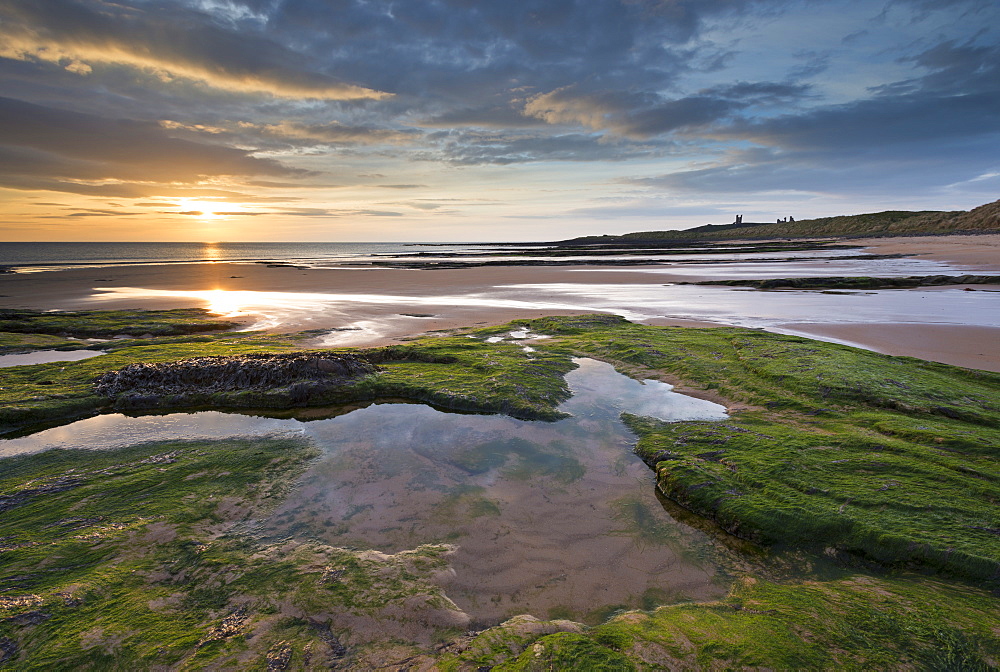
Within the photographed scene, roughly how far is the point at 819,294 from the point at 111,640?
29.7 metres

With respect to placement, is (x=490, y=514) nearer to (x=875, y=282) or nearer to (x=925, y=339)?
(x=925, y=339)

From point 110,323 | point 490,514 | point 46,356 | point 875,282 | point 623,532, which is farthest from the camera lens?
point 875,282

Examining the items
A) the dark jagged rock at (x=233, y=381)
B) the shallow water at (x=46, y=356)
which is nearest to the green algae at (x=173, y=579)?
the dark jagged rock at (x=233, y=381)

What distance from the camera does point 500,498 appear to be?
6.04m

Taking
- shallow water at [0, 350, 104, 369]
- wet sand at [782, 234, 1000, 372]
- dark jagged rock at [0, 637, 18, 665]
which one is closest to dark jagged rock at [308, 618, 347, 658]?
dark jagged rock at [0, 637, 18, 665]

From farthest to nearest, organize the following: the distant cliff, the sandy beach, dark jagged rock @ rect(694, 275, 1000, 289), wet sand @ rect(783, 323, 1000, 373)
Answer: the distant cliff, dark jagged rock @ rect(694, 275, 1000, 289), the sandy beach, wet sand @ rect(783, 323, 1000, 373)

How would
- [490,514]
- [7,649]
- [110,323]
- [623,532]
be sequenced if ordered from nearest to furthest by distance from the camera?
1. [7,649]
2. [623,532]
3. [490,514]
4. [110,323]

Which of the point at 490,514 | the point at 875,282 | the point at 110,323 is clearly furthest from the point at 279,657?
the point at 875,282

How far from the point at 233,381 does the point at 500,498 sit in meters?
7.32

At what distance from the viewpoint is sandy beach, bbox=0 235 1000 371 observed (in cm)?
1452

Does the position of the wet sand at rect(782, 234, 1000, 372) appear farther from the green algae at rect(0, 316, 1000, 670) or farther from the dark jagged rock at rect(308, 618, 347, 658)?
the dark jagged rock at rect(308, 618, 347, 658)

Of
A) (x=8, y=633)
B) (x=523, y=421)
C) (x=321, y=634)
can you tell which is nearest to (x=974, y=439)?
(x=523, y=421)

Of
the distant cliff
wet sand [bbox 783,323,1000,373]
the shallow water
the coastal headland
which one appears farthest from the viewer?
the distant cliff

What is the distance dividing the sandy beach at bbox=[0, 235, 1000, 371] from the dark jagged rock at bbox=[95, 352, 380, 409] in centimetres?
460
